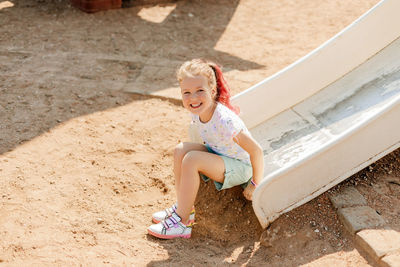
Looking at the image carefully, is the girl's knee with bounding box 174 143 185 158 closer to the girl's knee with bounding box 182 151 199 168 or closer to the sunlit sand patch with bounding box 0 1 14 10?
the girl's knee with bounding box 182 151 199 168

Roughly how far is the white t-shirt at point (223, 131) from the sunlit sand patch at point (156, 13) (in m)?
3.85

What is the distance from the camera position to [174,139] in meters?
4.25

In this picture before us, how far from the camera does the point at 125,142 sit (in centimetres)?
418

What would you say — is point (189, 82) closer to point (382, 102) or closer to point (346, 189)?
point (346, 189)

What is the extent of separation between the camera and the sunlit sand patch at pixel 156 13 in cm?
690

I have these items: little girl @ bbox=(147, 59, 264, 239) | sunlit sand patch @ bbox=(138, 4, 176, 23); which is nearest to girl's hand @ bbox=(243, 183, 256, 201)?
little girl @ bbox=(147, 59, 264, 239)

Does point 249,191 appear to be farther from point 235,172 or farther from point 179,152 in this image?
point 179,152

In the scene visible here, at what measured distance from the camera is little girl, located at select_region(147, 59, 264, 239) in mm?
3111

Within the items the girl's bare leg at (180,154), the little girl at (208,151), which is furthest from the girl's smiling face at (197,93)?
the girl's bare leg at (180,154)

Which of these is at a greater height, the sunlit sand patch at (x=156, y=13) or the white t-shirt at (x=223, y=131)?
the white t-shirt at (x=223, y=131)

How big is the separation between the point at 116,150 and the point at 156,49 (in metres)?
2.13

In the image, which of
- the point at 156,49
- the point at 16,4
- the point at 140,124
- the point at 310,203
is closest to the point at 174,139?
the point at 140,124

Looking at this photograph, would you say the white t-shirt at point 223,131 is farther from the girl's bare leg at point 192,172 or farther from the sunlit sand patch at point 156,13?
the sunlit sand patch at point 156,13

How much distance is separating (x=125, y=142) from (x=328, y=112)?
62.7 inches
